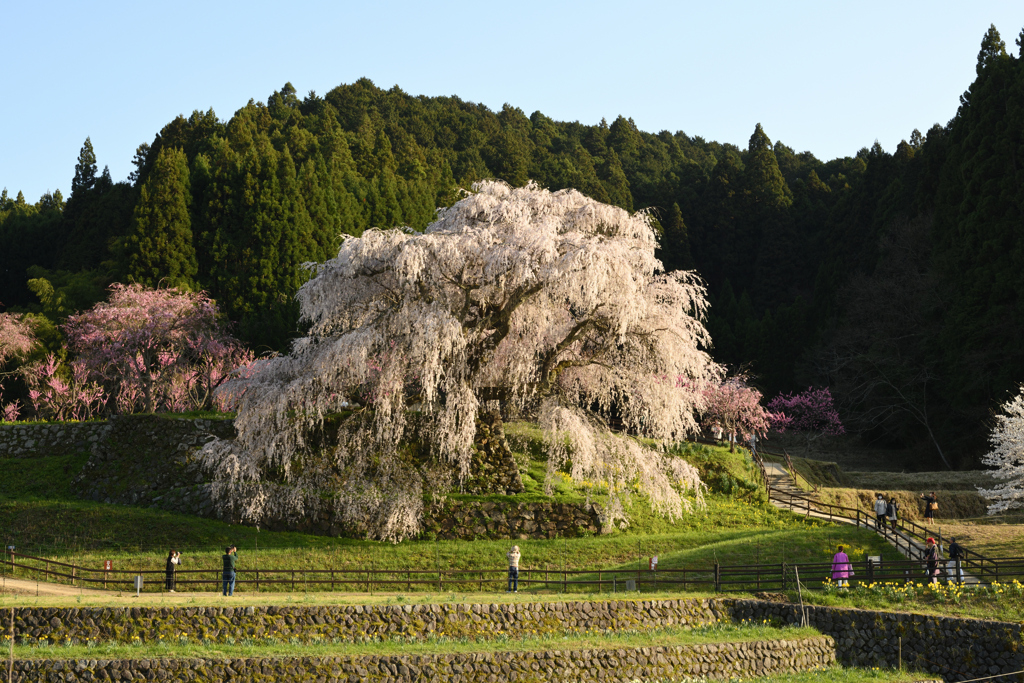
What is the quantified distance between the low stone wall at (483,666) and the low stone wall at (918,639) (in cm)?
54

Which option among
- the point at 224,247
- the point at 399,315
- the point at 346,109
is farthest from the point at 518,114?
the point at 399,315

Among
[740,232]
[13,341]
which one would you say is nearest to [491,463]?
[13,341]

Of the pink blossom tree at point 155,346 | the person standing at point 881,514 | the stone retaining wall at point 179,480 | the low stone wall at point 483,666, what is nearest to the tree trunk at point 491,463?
the stone retaining wall at point 179,480

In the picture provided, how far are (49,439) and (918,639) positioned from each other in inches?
1143

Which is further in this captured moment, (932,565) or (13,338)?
(13,338)

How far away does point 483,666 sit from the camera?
49.2 ft

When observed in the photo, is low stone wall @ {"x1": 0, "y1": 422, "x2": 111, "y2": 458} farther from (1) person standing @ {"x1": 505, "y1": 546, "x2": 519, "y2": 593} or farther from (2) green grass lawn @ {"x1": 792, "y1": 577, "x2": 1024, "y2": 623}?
(2) green grass lawn @ {"x1": 792, "y1": 577, "x2": 1024, "y2": 623}

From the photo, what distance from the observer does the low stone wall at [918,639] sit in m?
16.4

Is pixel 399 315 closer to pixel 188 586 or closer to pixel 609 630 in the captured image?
pixel 188 586

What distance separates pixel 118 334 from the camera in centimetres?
4284

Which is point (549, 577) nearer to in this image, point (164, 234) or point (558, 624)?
point (558, 624)

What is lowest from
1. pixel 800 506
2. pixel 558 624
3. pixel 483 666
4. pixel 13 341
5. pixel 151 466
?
pixel 483 666

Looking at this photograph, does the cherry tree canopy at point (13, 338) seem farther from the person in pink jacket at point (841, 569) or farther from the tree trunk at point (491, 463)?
the person in pink jacket at point (841, 569)

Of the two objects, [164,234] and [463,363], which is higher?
[164,234]
